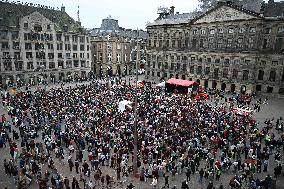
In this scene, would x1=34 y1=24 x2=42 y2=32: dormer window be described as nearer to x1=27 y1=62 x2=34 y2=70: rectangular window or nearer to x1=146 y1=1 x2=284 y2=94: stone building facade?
x1=27 y1=62 x2=34 y2=70: rectangular window

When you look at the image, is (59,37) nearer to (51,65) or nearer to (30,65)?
(51,65)

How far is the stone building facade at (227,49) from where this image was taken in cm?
4591

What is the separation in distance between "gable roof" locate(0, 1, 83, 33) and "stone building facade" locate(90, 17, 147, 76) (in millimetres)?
8677

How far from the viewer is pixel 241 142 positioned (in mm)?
23359

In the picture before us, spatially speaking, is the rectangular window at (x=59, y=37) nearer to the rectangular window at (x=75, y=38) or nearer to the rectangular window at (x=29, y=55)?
the rectangular window at (x=75, y=38)

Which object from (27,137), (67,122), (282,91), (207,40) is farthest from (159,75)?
(27,137)

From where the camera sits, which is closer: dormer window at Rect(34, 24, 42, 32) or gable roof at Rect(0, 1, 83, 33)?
gable roof at Rect(0, 1, 83, 33)

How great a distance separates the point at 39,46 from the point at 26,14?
791 centimetres

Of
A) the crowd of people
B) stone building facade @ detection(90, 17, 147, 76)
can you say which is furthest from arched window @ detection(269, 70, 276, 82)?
stone building facade @ detection(90, 17, 147, 76)

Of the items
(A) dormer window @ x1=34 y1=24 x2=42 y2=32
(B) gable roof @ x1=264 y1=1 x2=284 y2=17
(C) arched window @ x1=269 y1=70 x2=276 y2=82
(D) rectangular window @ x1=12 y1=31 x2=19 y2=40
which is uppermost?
(B) gable roof @ x1=264 y1=1 x2=284 y2=17

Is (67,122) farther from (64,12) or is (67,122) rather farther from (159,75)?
(64,12)

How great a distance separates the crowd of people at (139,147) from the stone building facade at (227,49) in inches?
765

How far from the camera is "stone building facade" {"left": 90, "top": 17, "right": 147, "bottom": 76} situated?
73875mm

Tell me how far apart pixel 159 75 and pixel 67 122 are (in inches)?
1668
